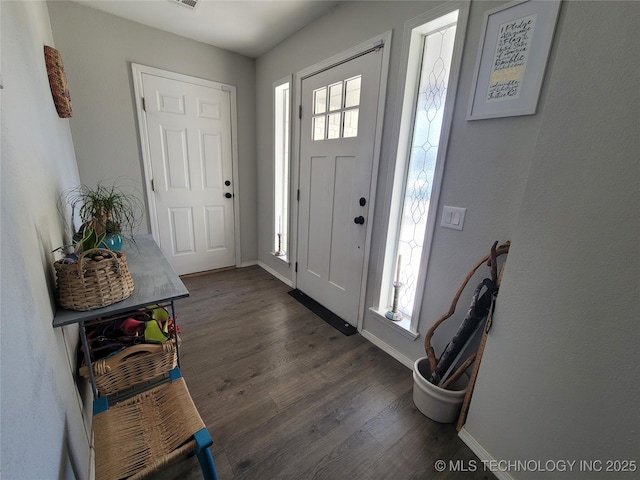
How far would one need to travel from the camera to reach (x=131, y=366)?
1.17m

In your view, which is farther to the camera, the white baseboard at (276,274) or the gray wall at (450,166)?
the white baseboard at (276,274)

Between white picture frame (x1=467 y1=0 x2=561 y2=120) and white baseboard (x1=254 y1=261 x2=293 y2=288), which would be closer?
white picture frame (x1=467 y1=0 x2=561 y2=120)

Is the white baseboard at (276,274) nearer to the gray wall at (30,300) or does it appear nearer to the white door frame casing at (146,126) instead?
the white door frame casing at (146,126)

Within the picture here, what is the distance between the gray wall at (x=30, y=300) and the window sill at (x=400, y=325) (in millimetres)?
1660

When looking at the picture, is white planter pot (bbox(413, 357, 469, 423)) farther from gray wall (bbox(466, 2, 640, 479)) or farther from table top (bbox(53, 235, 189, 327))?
table top (bbox(53, 235, 189, 327))

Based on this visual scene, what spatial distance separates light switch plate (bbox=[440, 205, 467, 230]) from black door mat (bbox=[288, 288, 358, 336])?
3.80 ft

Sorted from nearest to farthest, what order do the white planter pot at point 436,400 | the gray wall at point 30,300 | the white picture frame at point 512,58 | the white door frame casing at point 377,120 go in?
the gray wall at point 30,300 < the white picture frame at point 512,58 < the white planter pot at point 436,400 < the white door frame casing at point 377,120

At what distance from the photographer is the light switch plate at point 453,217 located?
1.42 metres

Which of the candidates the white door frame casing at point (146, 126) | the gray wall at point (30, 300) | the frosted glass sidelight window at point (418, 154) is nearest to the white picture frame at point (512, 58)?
the frosted glass sidelight window at point (418, 154)

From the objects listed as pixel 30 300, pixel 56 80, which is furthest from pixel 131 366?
pixel 56 80

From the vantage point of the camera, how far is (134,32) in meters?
2.35

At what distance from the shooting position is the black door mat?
217cm

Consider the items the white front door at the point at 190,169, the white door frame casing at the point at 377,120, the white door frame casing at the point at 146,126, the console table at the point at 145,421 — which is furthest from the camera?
the white front door at the point at 190,169

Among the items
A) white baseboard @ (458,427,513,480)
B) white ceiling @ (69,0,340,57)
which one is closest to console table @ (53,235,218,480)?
white baseboard @ (458,427,513,480)
